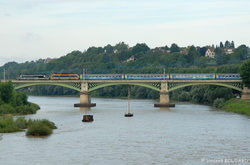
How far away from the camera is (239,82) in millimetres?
122125

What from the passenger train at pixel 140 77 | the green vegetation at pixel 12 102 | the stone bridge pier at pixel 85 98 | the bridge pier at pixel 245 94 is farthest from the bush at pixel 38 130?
the passenger train at pixel 140 77

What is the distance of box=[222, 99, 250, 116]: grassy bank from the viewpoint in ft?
336

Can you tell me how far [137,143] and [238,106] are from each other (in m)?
46.1

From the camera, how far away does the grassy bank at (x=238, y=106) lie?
10226cm

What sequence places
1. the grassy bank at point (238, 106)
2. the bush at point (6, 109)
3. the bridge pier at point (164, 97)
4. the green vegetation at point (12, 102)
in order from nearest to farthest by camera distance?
the bush at point (6, 109)
the green vegetation at point (12, 102)
the grassy bank at point (238, 106)
the bridge pier at point (164, 97)

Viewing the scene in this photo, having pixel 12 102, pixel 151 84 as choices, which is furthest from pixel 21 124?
pixel 151 84

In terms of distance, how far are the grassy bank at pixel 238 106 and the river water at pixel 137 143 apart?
26.5ft

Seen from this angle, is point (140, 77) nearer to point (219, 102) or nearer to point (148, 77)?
point (148, 77)

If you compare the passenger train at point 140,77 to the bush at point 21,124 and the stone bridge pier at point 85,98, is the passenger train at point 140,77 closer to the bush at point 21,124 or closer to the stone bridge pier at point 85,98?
the stone bridge pier at point 85,98

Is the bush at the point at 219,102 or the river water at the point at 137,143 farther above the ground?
the bush at the point at 219,102

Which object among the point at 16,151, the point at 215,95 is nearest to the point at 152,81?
the point at 215,95

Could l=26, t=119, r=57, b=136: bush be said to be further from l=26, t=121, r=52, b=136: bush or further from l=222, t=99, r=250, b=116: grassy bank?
l=222, t=99, r=250, b=116: grassy bank

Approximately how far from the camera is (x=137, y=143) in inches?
2608

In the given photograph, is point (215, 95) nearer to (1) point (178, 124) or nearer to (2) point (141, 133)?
(1) point (178, 124)
